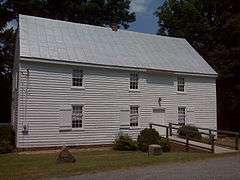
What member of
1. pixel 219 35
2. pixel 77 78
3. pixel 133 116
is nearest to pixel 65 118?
pixel 77 78

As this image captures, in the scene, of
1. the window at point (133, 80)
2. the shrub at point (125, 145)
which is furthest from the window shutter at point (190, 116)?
the shrub at point (125, 145)

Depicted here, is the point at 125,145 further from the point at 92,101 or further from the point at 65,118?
the point at 65,118

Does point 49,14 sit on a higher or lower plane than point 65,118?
higher

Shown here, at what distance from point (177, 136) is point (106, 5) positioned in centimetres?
2580

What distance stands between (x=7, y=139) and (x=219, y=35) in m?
27.5

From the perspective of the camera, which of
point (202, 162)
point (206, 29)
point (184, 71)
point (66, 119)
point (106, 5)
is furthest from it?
point (106, 5)

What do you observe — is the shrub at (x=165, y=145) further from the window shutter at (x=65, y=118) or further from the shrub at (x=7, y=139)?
the shrub at (x=7, y=139)

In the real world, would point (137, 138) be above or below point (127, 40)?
below

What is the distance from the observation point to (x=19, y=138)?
26500 mm

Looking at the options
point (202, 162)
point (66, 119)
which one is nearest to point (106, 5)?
point (66, 119)

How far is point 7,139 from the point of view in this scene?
27188mm

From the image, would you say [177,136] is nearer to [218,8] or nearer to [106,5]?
[218,8]

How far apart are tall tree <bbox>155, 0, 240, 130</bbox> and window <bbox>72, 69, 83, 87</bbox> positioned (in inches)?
757

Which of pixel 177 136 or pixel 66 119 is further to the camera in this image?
Result: pixel 177 136
